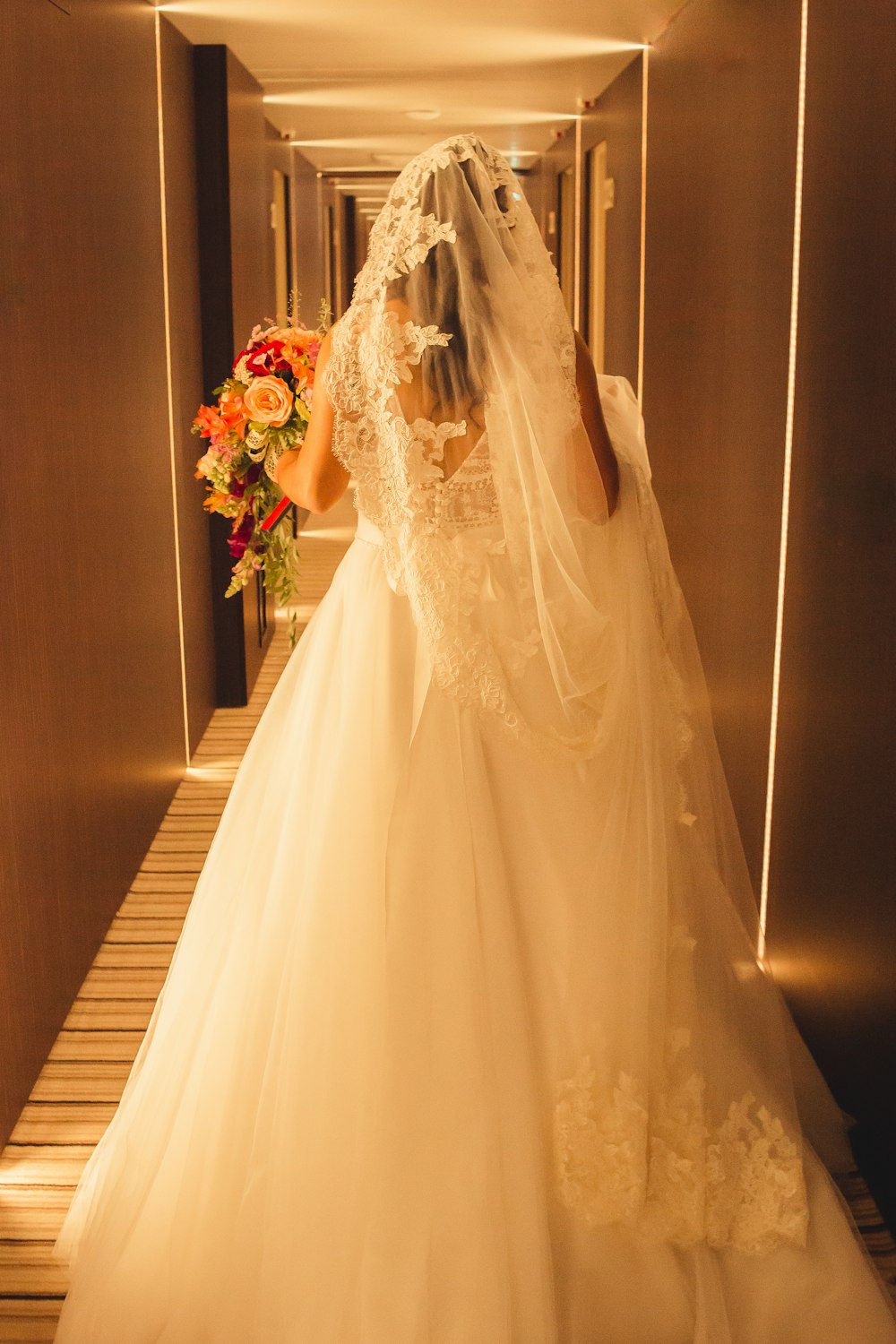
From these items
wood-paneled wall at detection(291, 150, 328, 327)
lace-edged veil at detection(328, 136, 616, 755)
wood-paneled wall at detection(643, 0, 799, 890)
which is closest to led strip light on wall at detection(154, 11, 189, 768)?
wood-paneled wall at detection(643, 0, 799, 890)

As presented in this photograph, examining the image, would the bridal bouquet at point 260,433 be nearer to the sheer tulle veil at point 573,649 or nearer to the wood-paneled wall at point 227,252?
the sheer tulle veil at point 573,649

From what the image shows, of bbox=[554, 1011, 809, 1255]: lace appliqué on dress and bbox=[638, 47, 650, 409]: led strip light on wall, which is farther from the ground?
bbox=[638, 47, 650, 409]: led strip light on wall

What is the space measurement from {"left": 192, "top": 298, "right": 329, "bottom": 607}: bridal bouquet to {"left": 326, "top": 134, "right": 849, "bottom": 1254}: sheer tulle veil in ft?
1.32

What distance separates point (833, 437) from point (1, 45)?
1.70 metres

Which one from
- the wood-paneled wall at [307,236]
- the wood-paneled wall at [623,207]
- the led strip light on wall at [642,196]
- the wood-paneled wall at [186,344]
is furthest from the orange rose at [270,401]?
the wood-paneled wall at [307,236]

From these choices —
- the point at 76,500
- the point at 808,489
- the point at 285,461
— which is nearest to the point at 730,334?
the point at 808,489

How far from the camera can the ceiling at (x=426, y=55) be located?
159 inches

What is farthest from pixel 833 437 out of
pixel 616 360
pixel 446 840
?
pixel 616 360

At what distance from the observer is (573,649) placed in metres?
2.05

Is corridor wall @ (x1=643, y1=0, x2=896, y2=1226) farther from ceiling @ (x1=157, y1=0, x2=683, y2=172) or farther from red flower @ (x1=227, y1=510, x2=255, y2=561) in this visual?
red flower @ (x1=227, y1=510, x2=255, y2=561)

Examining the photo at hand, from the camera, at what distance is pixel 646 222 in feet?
15.8

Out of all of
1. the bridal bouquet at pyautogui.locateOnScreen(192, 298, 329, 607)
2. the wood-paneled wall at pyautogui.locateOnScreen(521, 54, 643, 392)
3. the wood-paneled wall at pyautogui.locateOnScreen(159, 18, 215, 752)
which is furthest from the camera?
the wood-paneled wall at pyautogui.locateOnScreen(521, 54, 643, 392)

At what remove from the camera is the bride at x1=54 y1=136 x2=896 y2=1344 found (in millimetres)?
1881

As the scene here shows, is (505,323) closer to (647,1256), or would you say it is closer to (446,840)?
(446,840)
